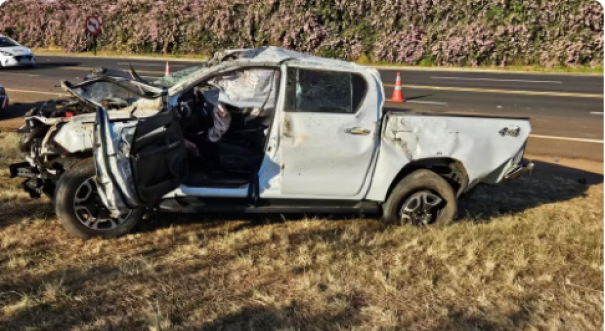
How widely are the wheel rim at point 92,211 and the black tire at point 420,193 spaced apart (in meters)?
2.53

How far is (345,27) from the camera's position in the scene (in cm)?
2959

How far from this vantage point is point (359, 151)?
5086 mm

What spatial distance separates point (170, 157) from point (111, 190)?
1.96ft

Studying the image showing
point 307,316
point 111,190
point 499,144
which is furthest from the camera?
point 499,144

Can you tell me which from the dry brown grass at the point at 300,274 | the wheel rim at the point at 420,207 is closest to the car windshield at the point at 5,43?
the dry brown grass at the point at 300,274

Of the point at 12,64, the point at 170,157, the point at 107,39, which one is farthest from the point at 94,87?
the point at 107,39

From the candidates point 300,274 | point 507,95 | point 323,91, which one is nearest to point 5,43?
point 507,95

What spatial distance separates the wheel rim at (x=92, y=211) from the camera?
471cm

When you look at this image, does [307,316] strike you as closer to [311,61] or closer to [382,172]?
[382,172]

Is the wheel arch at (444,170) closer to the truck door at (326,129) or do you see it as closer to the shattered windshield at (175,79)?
the truck door at (326,129)

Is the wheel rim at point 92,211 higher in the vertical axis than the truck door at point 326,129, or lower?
lower

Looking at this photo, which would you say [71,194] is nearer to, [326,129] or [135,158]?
[135,158]

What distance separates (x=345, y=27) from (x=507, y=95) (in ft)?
51.0

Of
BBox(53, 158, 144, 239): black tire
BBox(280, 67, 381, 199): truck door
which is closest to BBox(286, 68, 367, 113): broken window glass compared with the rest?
BBox(280, 67, 381, 199): truck door
